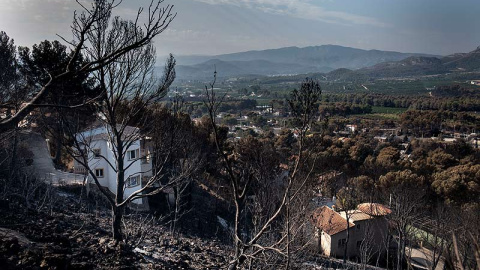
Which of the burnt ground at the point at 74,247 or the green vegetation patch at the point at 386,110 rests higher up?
the green vegetation patch at the point at 386,110

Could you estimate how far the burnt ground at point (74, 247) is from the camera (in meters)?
4.23

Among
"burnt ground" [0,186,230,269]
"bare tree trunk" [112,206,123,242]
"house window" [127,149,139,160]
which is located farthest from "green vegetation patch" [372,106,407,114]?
"bare tree trunk" [112,206,123,242]

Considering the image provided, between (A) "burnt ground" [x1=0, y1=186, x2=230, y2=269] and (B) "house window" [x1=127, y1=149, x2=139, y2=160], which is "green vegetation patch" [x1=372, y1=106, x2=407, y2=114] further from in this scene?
(A) "burnt ground" [x1=0, y1=186, x2=230, y2=269]

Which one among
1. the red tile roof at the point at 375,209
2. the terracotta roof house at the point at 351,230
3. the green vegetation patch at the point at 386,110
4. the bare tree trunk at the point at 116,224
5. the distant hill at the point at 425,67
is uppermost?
the distant hill at the point at 425,67

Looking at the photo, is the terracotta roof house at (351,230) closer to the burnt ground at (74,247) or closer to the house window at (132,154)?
the burnt ground at (74,247)

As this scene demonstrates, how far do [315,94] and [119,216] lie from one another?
13.5 ft

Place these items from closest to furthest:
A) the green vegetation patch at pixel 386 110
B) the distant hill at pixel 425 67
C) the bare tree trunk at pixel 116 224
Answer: the bare tree trunk at pixel 116 224
the green vegetation patch at pixel 386 110
the distant hill at pixel 425 67

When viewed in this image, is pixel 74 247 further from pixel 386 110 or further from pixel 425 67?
pixel 425 67

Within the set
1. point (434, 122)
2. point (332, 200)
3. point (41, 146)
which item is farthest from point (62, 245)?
point (434, 122)

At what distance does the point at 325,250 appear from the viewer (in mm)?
14594

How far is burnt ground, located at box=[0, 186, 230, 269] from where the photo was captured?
167 inches

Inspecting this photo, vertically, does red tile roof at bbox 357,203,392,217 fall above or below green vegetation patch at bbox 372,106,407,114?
below

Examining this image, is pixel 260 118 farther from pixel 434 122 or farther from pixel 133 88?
pixel 133 88

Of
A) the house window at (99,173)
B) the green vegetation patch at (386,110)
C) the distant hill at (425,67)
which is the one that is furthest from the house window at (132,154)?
the distant hill at (425,67)
